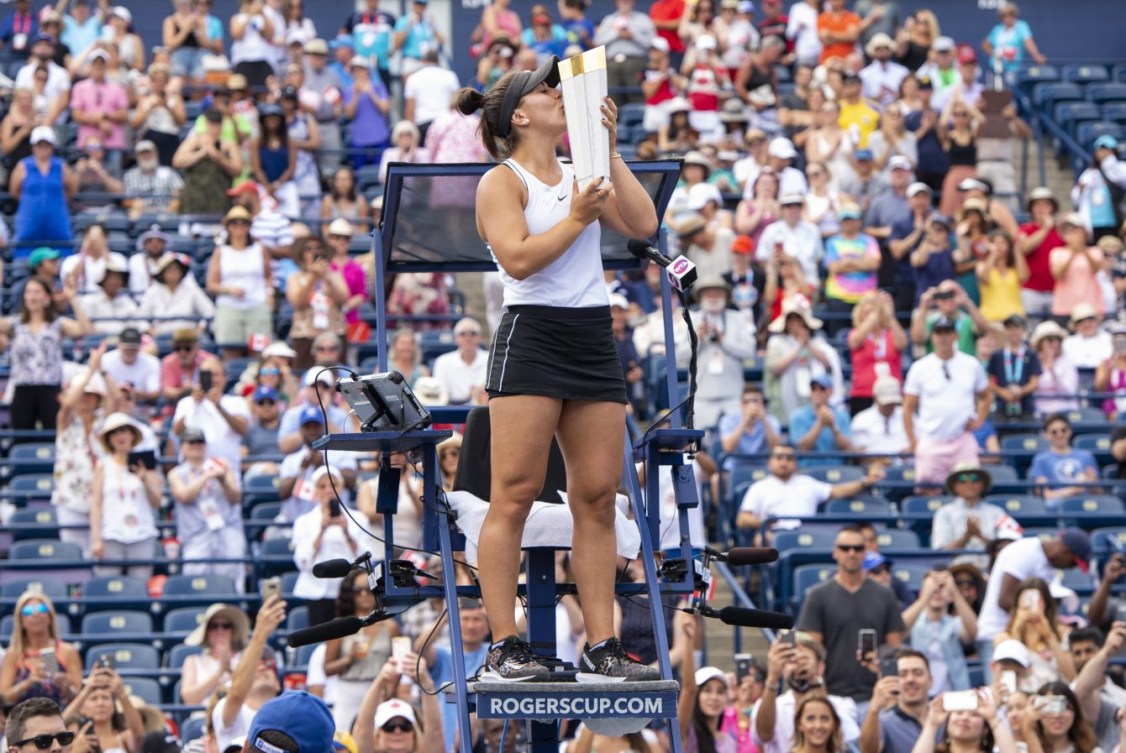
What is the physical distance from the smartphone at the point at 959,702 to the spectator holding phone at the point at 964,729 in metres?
0.02

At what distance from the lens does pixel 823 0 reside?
22469mm

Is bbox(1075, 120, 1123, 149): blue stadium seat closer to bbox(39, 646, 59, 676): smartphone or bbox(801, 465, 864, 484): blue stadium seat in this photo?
bbox(801, 465, 864, 484): blue stadium seat

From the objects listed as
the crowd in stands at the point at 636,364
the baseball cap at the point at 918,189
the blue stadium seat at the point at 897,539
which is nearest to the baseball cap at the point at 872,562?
the crowd in stands at the point at 636,364

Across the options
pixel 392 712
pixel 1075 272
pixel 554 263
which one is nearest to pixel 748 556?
pixel 554 263

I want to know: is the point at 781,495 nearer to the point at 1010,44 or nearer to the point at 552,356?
the point at 552,356

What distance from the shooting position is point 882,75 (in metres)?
21.2

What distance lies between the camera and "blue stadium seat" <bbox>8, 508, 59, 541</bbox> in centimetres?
1400

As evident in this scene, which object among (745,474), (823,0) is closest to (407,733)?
(745,474)

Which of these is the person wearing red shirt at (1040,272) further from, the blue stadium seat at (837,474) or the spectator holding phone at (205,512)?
the spectator holding phone at (205,512)

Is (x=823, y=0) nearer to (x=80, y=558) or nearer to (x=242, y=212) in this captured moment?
(x=242, y=212)

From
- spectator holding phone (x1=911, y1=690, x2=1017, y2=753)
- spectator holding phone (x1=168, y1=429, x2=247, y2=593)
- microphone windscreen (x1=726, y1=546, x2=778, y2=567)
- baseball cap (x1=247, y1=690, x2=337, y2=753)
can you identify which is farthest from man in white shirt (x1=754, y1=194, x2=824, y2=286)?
baseball cap (x1=247, y1=690, x2=337, y2=753)

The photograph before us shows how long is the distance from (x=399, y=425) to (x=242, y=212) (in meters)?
10.3

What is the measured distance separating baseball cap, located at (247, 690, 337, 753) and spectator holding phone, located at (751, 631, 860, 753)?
5111 mm

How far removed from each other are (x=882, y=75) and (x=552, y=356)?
15451 millimetres
